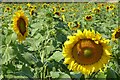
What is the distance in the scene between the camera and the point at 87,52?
7.31 ft

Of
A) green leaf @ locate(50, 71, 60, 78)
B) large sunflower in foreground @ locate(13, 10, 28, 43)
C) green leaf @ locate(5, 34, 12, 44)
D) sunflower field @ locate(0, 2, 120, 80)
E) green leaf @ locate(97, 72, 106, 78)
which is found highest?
large sunflower in foreground @ locate(13, 10, 28, 43)

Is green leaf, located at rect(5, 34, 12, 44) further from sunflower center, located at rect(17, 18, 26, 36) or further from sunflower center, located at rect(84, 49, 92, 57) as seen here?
sunflower center, located at rect(84, 49, 92, 57)

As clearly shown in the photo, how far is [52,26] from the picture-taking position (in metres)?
3.66

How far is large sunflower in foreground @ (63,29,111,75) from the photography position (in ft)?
7.28

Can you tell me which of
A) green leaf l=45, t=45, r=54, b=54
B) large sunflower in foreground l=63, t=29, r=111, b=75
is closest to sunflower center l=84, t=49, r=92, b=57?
large sunflower in foreground l=63, t=29, r=111, b=75

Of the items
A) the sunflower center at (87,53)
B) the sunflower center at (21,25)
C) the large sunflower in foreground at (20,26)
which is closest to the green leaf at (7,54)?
the large sunflower in foreground at (20,26)

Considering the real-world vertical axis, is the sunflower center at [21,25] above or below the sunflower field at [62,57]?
above

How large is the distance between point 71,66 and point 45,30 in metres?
1.54

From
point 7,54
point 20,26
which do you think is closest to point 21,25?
point 20,26

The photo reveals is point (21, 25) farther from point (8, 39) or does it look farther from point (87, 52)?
point (87, 52)

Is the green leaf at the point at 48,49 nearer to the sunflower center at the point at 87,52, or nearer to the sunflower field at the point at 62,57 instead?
the sunflower field at the point at 62,57

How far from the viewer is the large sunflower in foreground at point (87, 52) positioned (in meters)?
2.22

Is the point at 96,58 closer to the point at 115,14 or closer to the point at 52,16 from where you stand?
the point at 52,16

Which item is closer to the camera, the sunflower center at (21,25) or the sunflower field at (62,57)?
the sunflower field at (62,57)
